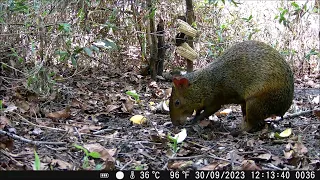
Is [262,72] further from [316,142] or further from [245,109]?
[316,142]

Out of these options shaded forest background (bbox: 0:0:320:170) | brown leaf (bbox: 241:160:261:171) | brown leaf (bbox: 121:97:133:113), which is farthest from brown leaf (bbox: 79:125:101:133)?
brown leaf (bbox: 241:160:261:171)

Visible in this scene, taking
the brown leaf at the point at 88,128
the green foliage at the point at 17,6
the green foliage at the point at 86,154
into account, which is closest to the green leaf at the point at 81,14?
the green foliage at the point at 17,6

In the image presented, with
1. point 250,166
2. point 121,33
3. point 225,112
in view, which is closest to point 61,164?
point 250,166

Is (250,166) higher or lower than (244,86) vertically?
lower

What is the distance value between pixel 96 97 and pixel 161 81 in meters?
1.77

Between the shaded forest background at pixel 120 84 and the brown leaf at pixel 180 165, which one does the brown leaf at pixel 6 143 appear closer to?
the shaded forest background at pixel 120 84

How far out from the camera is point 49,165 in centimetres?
347

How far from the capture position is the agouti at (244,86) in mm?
4781

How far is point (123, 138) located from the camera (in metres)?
4.51

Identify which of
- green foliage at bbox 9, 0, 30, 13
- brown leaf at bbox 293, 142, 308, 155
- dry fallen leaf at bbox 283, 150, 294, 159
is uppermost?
green foliage at bbox 9, 0, 30, 13

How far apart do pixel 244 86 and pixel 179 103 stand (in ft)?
2.50

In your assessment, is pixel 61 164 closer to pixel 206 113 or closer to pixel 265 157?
pixel 265 157

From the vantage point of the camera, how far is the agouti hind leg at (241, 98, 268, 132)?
4.80 metres

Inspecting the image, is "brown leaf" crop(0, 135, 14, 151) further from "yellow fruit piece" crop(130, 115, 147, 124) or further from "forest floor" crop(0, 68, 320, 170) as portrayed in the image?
"yellow fruit piece" crop(130, 115, 147, 124)
